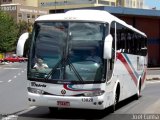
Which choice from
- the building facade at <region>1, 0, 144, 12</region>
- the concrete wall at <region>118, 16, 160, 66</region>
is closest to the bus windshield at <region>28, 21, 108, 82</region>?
the concrete wall at <region>118, 16, 160, 66</region>

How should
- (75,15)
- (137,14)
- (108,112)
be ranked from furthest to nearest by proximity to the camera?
(137,14) < (108,112) < (75,15)

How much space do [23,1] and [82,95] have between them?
583 feet

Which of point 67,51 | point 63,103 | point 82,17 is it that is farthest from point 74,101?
point 82,17

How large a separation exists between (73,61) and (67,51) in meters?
0.33

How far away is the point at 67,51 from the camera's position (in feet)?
44.2

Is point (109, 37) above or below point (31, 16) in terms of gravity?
above

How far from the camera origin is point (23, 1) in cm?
18800

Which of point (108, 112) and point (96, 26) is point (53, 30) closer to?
point (96, 26)

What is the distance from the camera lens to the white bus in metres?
13.1

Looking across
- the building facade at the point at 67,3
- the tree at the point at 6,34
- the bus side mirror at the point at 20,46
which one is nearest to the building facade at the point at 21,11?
the building facade at the point at 67,3

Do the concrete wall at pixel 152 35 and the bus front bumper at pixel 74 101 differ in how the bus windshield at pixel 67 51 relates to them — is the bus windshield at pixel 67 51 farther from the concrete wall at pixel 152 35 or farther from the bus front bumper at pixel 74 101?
the concrete wall at pixel 152 35

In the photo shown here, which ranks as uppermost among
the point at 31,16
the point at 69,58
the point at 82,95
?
the point at 69,58

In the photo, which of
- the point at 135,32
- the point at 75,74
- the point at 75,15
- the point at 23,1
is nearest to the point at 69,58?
the point at 75,74

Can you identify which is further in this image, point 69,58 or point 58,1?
point 58,1
